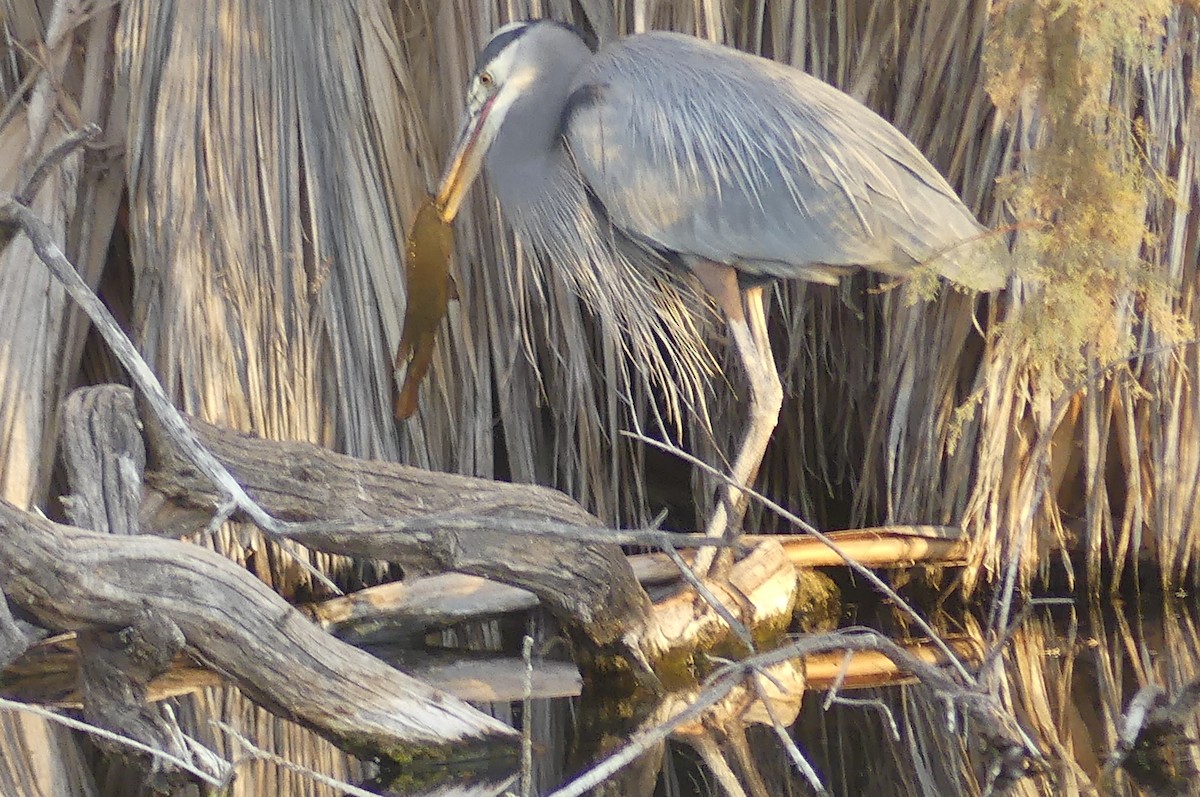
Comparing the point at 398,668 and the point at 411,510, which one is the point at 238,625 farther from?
the point at 398,668

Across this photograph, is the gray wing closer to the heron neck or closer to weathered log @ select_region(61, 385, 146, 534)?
the heron neck

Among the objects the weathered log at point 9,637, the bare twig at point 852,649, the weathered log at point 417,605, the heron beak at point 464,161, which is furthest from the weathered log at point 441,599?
the bare twig at point 852,649

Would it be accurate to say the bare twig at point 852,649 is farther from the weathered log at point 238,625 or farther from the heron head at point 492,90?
the heron head at point 492,90

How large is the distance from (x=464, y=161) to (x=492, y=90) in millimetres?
172

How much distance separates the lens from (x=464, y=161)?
10.8 feet

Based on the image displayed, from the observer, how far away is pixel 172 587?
A: 2.26 metres

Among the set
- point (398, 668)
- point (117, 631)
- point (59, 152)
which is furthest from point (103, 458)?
point (398, 668)

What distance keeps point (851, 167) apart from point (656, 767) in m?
1.34

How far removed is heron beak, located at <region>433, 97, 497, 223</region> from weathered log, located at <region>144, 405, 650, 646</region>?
75 centimetres

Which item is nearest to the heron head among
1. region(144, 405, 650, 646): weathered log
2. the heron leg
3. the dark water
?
the heron leg

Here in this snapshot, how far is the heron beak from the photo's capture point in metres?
3.25

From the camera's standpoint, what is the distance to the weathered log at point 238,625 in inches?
84.0

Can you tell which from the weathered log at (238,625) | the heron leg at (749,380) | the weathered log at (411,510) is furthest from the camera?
the heron leg at (749,380)

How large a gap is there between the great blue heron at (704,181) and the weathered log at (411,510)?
490 mm
